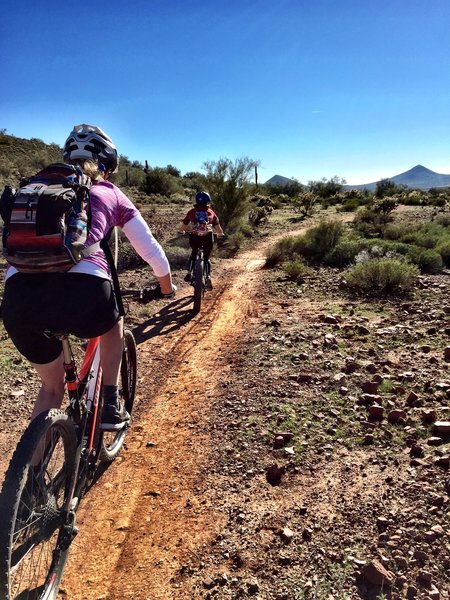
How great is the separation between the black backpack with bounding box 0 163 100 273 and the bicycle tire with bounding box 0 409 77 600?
687 millimetres

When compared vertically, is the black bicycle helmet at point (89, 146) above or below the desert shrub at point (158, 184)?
below

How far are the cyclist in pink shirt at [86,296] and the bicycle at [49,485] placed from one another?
0.31ft

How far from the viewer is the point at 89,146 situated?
2379mm

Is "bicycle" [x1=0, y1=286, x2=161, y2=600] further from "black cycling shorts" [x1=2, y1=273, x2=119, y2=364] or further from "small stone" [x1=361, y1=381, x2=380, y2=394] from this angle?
"small stone" [x1=361, y1=381, x2=380, y2=394]

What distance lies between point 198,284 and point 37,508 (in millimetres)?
5272

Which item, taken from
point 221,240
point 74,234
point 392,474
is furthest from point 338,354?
point 221,240

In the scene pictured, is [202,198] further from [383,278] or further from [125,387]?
[125,387]

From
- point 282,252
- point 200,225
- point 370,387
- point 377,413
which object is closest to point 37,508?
point 377,413

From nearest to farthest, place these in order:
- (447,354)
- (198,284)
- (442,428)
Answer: (442,428) → (447,354) → (198,284)

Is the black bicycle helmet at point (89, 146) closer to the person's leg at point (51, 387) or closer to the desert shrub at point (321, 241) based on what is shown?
the person's leg at point (51, 387)

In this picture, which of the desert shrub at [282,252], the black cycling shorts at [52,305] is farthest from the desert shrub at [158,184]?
the black cycling shorts at [52,305]

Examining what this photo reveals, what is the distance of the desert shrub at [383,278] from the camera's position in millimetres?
7184

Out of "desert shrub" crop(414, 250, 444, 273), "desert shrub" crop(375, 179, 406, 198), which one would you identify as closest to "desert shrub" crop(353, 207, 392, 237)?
"desert shrub" crop(414, 250, 444, 273)

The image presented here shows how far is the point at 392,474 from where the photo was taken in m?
2.83
